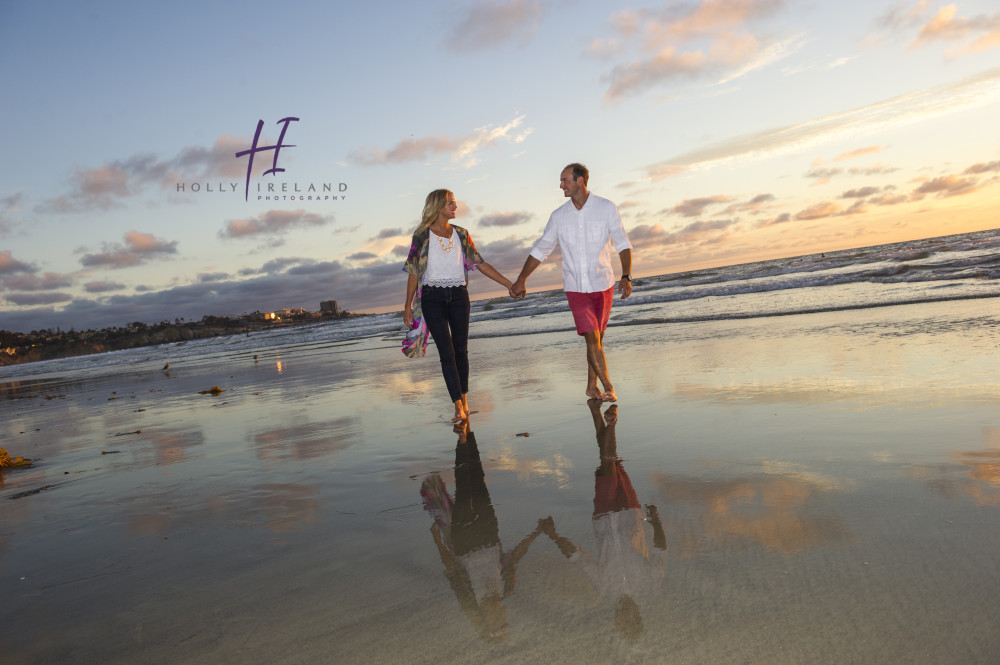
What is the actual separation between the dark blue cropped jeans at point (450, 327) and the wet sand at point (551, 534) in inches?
18.6

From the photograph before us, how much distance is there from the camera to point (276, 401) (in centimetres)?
733

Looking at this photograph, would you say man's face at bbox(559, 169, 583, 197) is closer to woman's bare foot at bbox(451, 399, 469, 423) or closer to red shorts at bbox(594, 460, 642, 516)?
→ woman's bare foot at bbox(451, 399, 469, 423)

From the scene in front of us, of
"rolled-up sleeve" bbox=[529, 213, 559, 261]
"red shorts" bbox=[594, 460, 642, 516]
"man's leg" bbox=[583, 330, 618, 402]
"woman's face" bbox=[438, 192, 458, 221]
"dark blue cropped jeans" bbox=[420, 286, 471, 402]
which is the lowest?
"red shorts" bbox=[594, 460, 642, 516]

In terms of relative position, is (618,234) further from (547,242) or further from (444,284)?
(444,284)

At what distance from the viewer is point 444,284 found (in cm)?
538

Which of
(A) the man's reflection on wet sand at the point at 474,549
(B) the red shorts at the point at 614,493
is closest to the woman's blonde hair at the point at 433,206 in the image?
(A) the man's reflection on wet sand at the point at 474,549

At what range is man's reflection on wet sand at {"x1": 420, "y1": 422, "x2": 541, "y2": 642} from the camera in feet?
5.76

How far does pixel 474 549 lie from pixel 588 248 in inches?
150

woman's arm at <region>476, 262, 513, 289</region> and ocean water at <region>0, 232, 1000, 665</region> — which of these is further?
woman's arm at <region>476, 262, 513, 289</region>

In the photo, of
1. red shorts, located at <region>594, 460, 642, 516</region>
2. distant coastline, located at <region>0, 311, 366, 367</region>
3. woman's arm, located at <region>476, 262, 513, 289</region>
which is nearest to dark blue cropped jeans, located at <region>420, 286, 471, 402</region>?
woman's arm, located at <region>476, 262, 513, 289</region>

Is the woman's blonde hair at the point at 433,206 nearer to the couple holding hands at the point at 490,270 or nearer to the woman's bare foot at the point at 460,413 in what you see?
the couple holding hands at the point at 490,270

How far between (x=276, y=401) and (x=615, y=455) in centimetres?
530

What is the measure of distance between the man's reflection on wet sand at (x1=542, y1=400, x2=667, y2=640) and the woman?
2.54 meters

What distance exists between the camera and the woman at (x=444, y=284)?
5.28 meters
